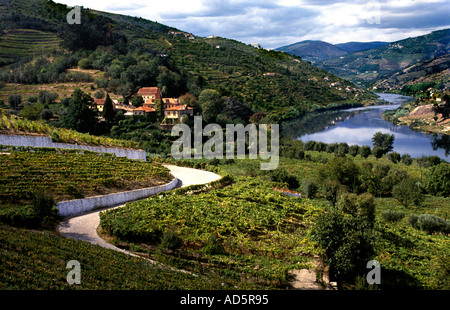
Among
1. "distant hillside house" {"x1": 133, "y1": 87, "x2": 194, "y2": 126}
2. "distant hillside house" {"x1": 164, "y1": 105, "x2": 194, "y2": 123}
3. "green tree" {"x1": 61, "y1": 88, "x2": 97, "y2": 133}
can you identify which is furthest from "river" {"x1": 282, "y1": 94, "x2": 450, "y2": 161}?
"green tree" {"x1": 61, "y1": 88, "x2": 97, "y2": 133}

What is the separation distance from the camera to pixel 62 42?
227ft

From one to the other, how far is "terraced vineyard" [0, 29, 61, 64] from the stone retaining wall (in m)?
55.9

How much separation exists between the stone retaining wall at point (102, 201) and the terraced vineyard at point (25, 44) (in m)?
55.9

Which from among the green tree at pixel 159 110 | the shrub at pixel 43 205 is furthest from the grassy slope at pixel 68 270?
the green tree at pixel 159 110

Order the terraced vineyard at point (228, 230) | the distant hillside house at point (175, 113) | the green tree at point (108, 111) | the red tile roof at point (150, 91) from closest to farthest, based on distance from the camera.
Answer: the terraced vineyard at point (228, 230), the green tree at point (108, 111), the distant hillside house at point (175, 113), the red tile roof at point (150, 91)

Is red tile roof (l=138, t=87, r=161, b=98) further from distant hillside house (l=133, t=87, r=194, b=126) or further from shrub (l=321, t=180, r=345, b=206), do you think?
shrub (l=321, t=180, r=345, b=206)

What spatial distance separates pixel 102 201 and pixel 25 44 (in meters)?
64.7

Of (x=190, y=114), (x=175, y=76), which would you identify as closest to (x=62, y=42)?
(x=175, y=76)

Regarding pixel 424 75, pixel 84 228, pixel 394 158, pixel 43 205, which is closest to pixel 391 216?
pixel 84 228

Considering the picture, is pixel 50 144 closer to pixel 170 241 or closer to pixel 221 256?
pixel 170 241

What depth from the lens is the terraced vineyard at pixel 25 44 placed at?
6631cm

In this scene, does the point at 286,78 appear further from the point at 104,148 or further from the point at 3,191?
the point at 3,191

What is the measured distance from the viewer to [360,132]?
240 ft

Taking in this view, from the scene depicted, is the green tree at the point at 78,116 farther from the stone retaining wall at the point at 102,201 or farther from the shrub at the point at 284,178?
the shrub at the point at 284,178
